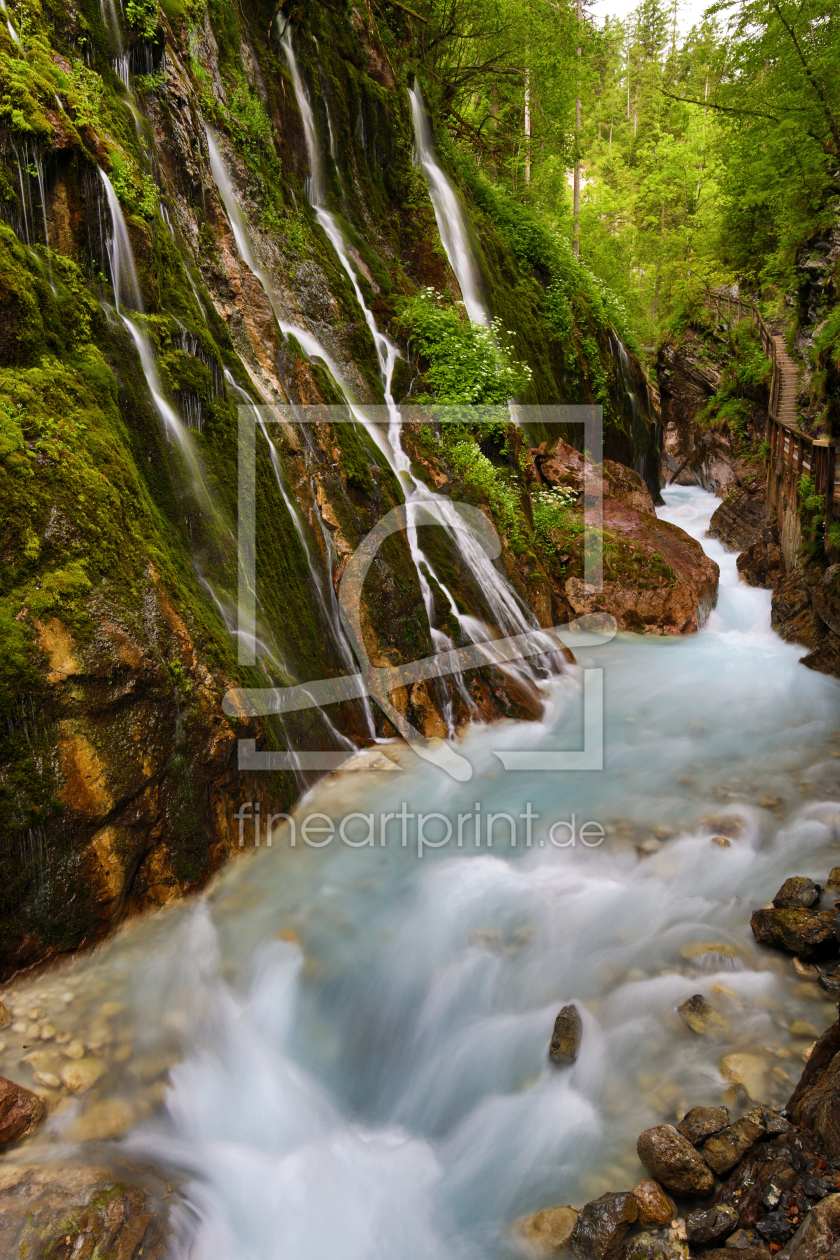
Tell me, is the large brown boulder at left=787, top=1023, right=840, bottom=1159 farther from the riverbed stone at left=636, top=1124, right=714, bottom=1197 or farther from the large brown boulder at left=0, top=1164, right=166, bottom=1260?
the large brown boulder at left=0, top=1164, right=166, bottom=1260

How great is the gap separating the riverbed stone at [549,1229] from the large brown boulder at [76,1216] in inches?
61.5

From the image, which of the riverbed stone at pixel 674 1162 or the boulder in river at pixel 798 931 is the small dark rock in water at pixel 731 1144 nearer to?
the riverbed stone at pixel 674 1162

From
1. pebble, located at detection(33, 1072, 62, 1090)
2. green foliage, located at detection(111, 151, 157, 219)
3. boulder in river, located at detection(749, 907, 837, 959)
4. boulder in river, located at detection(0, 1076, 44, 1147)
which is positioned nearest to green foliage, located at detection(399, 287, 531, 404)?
green foliage, located at detection(111, 151, 157, 219)

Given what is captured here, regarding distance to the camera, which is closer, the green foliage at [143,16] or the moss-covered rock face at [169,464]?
the moss-covered rock face at [169,464]

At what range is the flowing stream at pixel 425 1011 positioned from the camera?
3414 millimetres

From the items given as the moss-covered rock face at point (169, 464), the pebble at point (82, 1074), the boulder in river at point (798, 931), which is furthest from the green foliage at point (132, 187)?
the boulder in river at point (798, 931)

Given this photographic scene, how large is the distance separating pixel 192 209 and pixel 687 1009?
26.4 ft

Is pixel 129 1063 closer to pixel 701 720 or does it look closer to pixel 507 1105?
pixel 507 1105

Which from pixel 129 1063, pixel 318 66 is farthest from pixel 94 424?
pixel 318 66

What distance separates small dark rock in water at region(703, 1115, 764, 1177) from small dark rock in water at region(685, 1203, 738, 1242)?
8.1 inches

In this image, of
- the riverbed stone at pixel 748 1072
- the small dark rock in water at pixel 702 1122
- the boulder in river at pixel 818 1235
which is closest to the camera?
the boulder in river at pixel 818 1235

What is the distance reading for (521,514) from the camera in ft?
34.7

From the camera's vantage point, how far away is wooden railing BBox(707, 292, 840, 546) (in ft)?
33.6

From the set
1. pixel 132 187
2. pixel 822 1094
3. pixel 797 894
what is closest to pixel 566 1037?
pixel 822 1094
